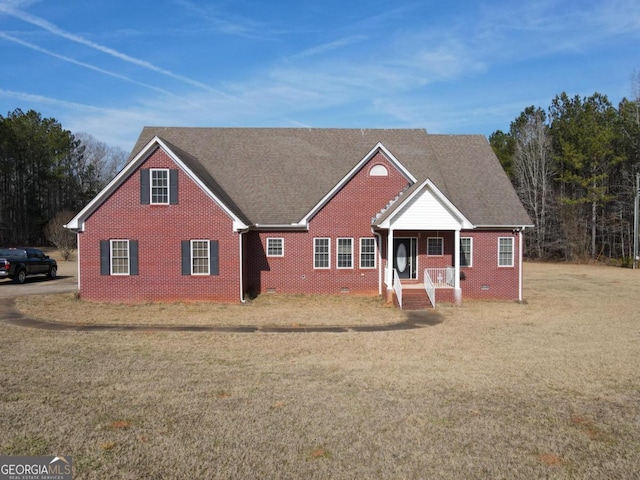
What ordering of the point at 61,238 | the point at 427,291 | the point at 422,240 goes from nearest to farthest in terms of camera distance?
1. the point at 427,291
2. the point at 422,240
3. the point at 61,238

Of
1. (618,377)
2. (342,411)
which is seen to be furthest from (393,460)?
(618,377)

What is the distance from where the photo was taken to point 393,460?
604cm

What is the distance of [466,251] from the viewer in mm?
23094

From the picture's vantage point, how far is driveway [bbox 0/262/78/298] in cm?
2316

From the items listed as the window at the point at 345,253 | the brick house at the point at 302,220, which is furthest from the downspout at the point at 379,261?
the window at the point at 345,253

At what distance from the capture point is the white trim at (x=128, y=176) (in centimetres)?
2003

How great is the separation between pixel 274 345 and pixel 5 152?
206 feet

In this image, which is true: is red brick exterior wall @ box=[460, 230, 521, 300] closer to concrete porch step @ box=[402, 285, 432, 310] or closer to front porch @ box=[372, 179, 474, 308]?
front porch @ box=[372, 179, 474, 308]

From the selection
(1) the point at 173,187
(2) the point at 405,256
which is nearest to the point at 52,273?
(1) the point at 173,187

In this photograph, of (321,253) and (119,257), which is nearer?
(119,257)

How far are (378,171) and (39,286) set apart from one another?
17.9 m

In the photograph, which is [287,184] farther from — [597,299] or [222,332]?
[597,299]

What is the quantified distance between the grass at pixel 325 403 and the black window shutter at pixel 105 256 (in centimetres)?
621

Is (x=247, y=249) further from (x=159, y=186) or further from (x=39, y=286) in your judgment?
(x=39, y=286)
